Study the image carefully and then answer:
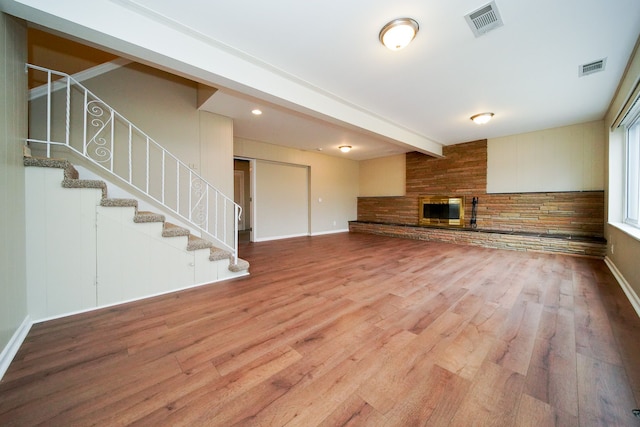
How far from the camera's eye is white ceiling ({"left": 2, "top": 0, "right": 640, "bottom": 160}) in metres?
1.88

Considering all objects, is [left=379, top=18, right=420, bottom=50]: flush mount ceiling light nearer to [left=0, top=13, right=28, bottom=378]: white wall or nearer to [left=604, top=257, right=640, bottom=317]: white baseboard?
[left=0, top=13, right=28, bottom=378]: white wall

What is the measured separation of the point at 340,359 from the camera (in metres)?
1.56

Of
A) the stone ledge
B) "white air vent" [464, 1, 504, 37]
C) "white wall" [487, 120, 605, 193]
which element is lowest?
the stone ledge

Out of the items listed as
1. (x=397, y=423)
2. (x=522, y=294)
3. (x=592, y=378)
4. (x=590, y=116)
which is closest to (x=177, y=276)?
(x=397, y=423)

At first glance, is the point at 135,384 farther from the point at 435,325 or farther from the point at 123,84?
the point at 123,84

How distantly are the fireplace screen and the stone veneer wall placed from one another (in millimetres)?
151

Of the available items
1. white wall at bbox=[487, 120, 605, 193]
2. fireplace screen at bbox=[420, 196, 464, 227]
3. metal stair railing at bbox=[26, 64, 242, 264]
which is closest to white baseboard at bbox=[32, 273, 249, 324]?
metal stair railing at bbox=[26, 64, 242, 264]

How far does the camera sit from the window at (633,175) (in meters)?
3.13

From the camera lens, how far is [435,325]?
6.49 feet

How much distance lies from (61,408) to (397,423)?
169 centimetres

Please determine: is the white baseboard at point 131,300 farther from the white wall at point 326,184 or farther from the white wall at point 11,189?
the white wall at point 326,184

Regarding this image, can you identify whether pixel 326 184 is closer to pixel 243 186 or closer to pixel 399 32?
pixel 243 186

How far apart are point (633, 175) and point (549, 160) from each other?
1843 mm

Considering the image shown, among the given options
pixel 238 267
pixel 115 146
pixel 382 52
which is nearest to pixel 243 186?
pixel 115 146
